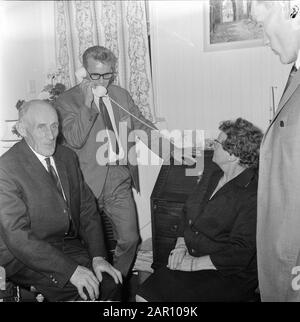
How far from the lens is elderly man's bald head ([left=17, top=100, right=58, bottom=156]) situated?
4.22 ft

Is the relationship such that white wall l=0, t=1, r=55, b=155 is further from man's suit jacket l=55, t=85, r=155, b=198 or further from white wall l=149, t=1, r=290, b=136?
white wall l=149, t=1, r=290, b=136

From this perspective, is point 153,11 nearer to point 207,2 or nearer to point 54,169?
point 207,2

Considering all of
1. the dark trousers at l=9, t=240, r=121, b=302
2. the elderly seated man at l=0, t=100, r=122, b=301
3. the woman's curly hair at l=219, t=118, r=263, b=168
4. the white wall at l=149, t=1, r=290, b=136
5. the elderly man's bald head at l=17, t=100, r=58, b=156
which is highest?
the white wall at l=149, t=1, r=290, b=136

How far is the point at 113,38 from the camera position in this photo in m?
2.08

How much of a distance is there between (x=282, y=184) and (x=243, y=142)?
1.34ft

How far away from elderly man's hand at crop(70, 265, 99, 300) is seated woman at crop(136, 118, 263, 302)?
0.15 meters

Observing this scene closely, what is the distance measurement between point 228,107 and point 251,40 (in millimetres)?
366

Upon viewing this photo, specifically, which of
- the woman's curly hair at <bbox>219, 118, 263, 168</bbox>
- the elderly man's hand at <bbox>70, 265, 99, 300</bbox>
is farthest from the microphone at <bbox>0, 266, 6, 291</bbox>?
the woman's curly hair at <bbox>219, 118, 263, 168</bbox>

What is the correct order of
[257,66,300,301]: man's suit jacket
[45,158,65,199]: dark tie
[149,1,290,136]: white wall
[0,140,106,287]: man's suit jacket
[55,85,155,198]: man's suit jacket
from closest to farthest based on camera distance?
[257,66,300,301]: man's suit jacket
[0,140,106,287]: man's suit jacket
[45,158,65,199]: dark tie
[55,85,155,198]: man's suit jacket
[149,1,290,136]: white wall

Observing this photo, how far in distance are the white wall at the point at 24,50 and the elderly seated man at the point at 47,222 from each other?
486 millimetres

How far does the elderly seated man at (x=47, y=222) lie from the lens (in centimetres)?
121

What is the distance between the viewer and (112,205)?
6.12ft

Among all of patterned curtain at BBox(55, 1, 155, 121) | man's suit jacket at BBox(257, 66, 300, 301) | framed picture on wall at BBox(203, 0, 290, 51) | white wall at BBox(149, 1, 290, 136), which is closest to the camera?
man's suit jacket at BBox(257, 66, 300, 301)

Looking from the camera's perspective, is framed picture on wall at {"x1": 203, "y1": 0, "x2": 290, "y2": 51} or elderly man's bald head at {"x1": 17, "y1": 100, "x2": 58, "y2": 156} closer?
elderly man's bald head at {"x1": 17, "y1": 100, "x2": 58, "y2": 156}
